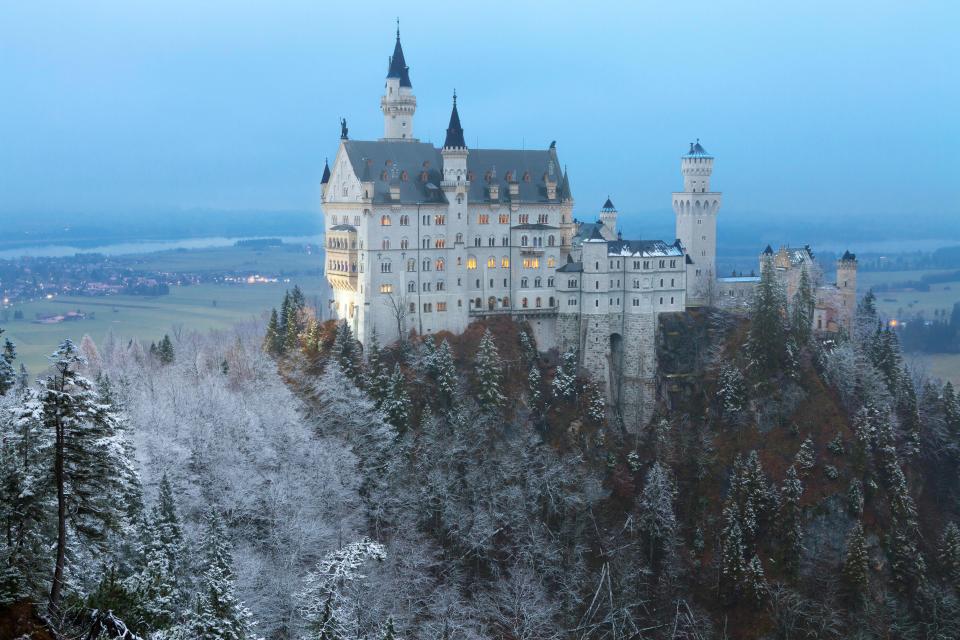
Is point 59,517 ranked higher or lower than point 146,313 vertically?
lower

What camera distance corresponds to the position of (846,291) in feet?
347

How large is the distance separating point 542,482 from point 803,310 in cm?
3165

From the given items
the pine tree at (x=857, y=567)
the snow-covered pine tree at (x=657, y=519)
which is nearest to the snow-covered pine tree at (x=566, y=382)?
the snow-covered pine tree at (x=657, y=519)

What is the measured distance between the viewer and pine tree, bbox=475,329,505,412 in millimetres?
88062

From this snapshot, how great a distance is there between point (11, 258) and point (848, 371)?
148 meters

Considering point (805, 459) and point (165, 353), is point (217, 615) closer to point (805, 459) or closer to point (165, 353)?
point (165, 353)

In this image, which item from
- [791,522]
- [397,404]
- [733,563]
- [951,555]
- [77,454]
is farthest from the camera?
[951,555]

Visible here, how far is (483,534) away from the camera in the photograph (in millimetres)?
79062

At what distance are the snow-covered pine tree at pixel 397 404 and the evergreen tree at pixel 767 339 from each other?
102 feet

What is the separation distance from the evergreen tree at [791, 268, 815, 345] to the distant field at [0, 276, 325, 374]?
64.5 metres

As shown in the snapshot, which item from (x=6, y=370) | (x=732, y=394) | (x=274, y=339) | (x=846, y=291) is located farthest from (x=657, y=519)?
(x=6, y=370)

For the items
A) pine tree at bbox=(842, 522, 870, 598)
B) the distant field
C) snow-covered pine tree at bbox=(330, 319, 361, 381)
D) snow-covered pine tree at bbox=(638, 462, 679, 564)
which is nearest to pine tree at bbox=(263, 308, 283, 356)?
snow-covered pine tree at bbox=(330, 319, 361, 381)

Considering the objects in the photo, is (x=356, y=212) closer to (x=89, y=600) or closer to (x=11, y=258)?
(x=89, y=600)

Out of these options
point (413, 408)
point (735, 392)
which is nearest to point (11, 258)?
point (413, 408)
